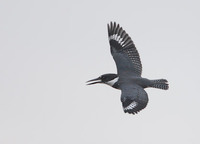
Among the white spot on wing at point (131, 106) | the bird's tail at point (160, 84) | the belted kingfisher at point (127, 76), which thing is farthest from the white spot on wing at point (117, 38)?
the white spot on wing at point (131, 106)

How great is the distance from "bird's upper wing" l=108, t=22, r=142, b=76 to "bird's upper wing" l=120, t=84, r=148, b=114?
→ 1.00 m

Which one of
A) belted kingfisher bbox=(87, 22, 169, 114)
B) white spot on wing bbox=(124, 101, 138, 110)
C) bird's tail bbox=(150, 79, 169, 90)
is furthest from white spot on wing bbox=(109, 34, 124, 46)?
white spot on wing bbox=(124, 101, 138, 110)

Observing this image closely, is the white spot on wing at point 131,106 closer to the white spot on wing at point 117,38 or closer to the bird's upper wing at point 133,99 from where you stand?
the bird's upper wing at point 133,99

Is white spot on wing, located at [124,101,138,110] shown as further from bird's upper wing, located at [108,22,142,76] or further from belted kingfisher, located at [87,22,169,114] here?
bird's upper wing, located at [108,22,142,76]

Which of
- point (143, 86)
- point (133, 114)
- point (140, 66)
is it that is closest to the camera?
point (133, 114)

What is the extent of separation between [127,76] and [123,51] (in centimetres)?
104

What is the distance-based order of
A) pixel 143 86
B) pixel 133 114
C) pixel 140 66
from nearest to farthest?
pixel 133 114, pixel 143 86, pixel 140 66

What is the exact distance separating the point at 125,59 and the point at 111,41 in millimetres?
811

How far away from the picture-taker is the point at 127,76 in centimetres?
1262

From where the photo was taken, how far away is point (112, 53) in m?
13.5

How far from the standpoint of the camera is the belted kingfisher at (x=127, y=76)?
11.5 meters

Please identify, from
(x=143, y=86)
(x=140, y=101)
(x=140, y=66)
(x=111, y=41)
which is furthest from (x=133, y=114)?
(x=111, y=41)

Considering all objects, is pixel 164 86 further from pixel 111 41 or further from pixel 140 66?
pixel 111 41

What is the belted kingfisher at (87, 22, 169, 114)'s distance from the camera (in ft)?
37.8
